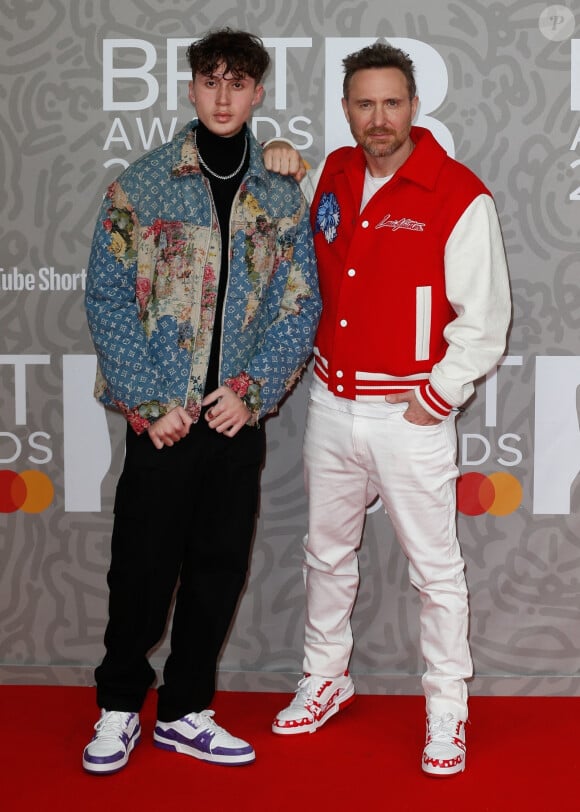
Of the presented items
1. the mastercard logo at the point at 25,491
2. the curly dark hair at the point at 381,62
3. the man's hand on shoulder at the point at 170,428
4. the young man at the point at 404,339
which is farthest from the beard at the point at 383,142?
the mastercard logo at the point at 25,491

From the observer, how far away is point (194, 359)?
2.26 meters

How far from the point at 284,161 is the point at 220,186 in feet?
0.64

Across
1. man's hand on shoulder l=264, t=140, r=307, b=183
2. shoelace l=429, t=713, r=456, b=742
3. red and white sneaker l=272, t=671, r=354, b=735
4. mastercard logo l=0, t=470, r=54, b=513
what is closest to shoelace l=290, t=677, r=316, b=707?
red and white sneaker l=272, t=671, r=354, b=735

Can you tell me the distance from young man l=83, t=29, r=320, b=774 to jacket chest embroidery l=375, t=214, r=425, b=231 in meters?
0.19

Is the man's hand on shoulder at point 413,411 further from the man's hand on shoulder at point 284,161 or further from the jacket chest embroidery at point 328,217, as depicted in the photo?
the man's hand on shoulder at point 284,161

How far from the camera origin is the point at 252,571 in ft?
9.33

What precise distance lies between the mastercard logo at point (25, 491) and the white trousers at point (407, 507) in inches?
31.0

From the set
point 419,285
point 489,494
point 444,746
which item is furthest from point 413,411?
point 444,746

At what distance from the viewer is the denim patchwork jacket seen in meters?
2.23

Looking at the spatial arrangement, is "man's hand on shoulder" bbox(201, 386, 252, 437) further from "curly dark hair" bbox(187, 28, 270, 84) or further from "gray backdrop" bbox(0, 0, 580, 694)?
"curly dark hair" bbox(187, 28, 270, 84)

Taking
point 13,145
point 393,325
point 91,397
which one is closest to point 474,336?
point 393,325

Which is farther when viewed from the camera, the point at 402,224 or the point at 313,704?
the point at 313,704

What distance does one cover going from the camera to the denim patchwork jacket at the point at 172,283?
Result: 87.8 inches

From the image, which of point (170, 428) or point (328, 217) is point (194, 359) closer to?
point (170, 428)
